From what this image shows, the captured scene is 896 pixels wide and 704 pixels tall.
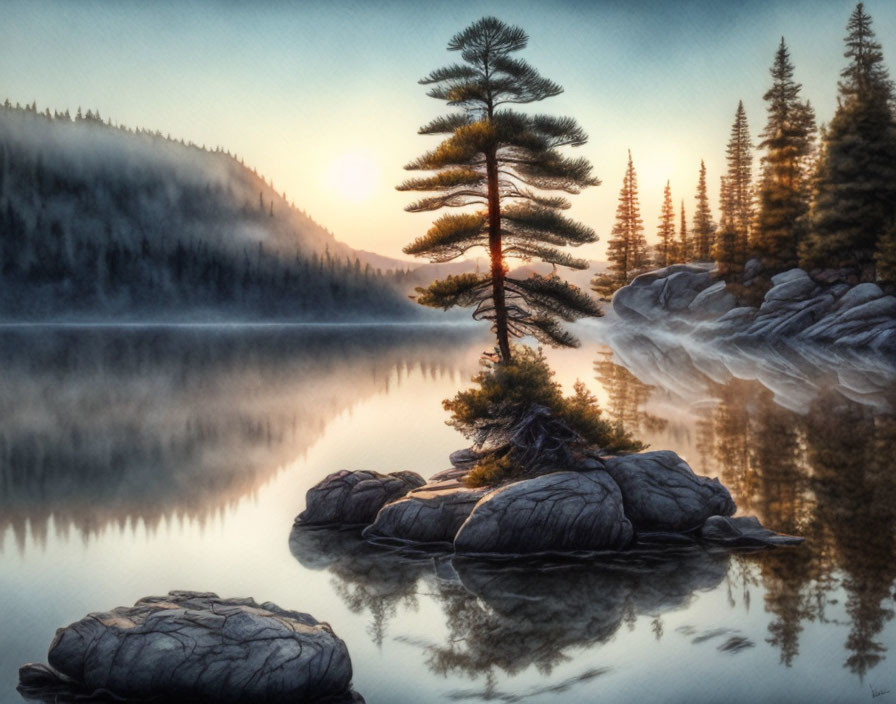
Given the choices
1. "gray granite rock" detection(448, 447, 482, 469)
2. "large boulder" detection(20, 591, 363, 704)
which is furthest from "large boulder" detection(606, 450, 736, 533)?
"large boulder" detection(20, 591, 363, 704)

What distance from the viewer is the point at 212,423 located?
27312 mm

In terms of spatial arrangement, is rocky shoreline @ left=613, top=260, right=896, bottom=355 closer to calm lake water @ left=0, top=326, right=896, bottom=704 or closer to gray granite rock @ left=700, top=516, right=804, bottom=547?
calm lake water @ left=0, top=326, right=896, bottom=704

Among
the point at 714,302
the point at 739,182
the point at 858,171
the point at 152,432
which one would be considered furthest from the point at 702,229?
the point at 152,432

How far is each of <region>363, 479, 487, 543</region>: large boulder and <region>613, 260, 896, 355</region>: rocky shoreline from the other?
41.0 metres

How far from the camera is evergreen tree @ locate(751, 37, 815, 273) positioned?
60750 mm

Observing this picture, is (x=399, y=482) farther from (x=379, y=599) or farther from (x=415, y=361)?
(x=415, y=361)

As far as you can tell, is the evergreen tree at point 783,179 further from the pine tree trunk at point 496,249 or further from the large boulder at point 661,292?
the pine tree trunk at point 496,249

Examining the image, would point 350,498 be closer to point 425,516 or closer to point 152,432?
point 425,516

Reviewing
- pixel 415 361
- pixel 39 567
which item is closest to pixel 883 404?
pixel 39 567

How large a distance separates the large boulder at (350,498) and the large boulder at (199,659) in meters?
6.00

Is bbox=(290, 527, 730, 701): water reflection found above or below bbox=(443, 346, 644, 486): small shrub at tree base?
below

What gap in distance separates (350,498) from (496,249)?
6290 millimetres

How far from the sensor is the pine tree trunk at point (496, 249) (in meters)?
17.2

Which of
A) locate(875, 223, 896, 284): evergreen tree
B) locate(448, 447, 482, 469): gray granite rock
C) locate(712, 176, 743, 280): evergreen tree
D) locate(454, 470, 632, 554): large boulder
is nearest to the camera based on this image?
locate(454, 470, 632, 554): large boulder
